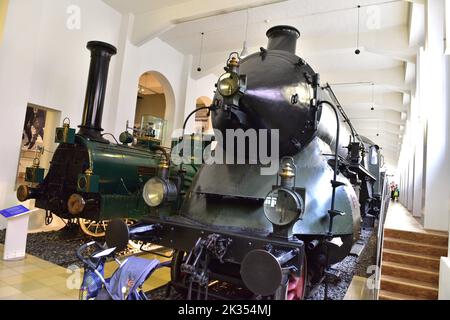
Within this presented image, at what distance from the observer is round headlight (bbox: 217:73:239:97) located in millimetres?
2422

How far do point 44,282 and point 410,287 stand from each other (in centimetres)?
397

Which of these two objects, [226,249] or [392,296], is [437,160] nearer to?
[392,296]

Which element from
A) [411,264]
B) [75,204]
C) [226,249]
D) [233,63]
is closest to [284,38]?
[233,63]

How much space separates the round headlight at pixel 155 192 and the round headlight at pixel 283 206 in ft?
2.99

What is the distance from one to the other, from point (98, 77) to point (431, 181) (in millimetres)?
5595

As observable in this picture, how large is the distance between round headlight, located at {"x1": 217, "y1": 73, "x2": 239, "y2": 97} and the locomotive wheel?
13.1 ft

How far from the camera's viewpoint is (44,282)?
11.2ft

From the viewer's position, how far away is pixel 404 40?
7.59 meters

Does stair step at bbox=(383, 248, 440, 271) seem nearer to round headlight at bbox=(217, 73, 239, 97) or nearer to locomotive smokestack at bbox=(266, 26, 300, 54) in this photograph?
locomotive smokestack at bbox=(266, 26, 300, 54)

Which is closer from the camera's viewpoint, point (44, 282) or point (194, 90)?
point (44, 282)

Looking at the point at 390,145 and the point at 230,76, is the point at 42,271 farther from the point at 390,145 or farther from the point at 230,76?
the point at 390,145

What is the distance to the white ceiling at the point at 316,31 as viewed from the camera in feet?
23.4

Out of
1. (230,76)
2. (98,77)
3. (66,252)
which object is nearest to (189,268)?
(230,76)

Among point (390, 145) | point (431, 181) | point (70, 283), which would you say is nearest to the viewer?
point (70, 283)
